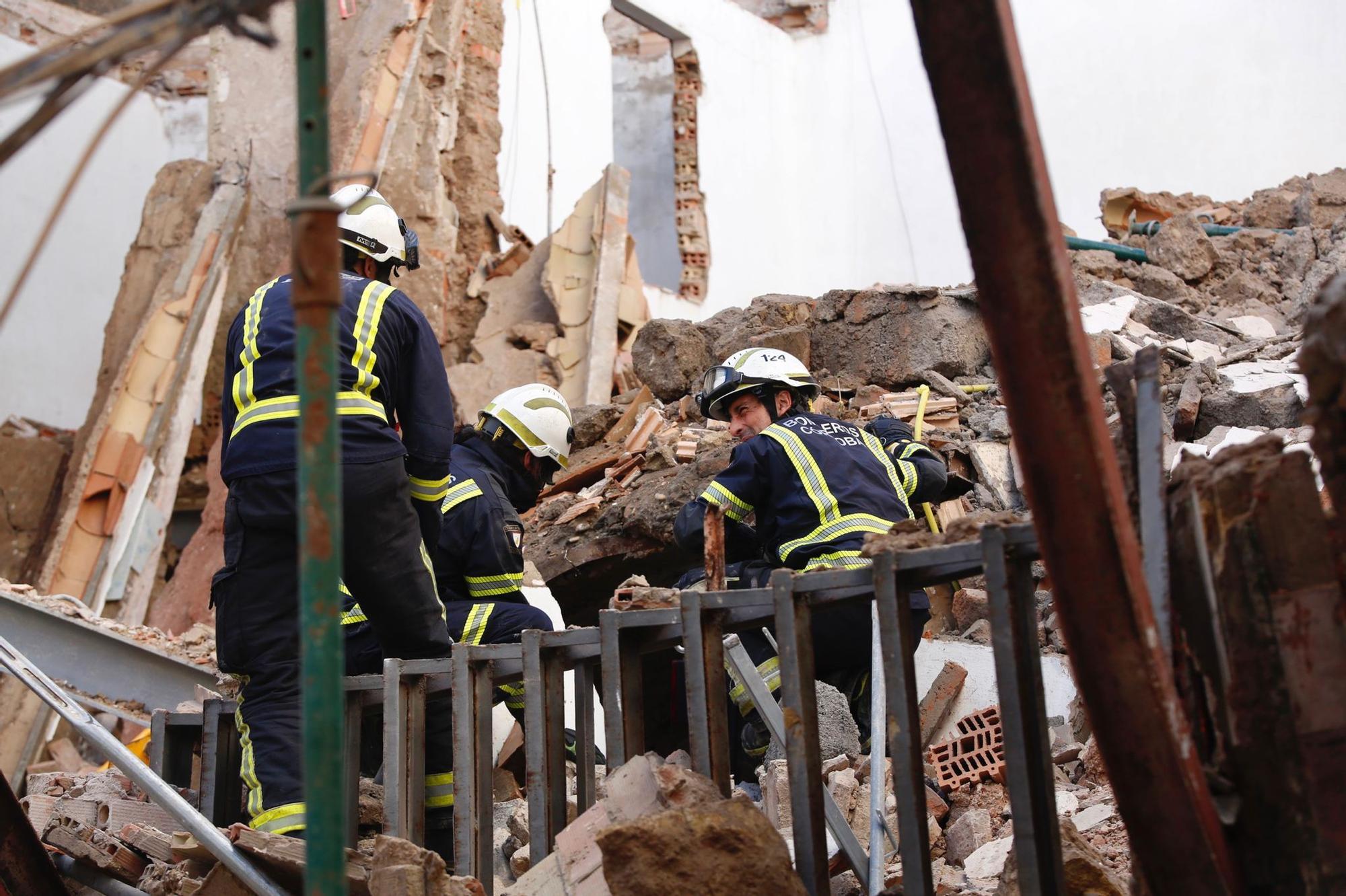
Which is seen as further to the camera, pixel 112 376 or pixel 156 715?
pixel 112 376

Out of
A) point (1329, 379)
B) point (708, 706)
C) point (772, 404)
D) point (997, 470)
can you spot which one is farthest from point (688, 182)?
point (1329, 379)

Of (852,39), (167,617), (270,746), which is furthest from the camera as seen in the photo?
(852,39)

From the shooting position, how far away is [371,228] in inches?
181

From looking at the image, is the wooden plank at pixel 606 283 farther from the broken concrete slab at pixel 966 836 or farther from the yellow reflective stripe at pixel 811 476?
the broken concrete slab at pixel 966 836

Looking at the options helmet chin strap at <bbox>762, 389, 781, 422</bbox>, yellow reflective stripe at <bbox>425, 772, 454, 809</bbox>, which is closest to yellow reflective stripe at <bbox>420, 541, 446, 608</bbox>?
yellow reflective stripe at <bbox>425, 772, 454, 809</bbox>

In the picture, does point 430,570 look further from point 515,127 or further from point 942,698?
point 515,127

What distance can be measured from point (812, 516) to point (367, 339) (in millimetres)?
1732

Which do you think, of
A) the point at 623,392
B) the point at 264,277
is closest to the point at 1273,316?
the point at 623,392

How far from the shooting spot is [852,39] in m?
16.9

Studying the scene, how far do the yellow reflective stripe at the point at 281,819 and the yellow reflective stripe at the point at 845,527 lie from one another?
1.97 metres

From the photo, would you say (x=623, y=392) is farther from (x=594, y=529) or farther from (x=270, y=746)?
(x=270, y=746)

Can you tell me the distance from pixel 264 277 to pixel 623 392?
2866 mm

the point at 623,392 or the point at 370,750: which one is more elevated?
the point at 623,392

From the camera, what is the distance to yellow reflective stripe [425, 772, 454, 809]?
430 centimetres
